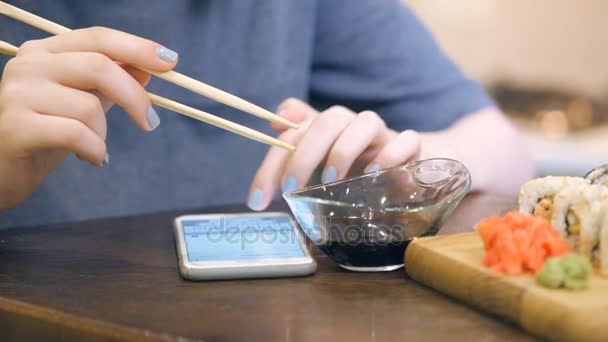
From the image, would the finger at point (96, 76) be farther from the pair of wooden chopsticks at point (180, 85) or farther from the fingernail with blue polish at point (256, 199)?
the fingernail with blue polish at point (256, 199)

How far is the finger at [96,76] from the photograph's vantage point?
2.52 ft

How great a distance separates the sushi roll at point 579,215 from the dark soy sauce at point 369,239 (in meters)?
0.13

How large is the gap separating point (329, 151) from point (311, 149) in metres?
0.04

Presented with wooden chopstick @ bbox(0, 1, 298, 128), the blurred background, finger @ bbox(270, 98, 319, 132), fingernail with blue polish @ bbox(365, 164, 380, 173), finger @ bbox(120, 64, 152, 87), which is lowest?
the blurred background

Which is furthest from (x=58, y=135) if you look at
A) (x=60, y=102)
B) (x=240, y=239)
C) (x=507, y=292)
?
(x=507, y=292)

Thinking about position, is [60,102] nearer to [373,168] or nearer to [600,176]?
[373,168]

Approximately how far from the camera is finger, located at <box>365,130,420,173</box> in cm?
90

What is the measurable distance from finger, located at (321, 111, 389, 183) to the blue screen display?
0.08 meters

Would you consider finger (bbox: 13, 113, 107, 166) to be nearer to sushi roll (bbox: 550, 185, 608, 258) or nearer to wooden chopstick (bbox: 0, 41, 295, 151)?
wooden chopstick (bbox: 0, 41, 295, 151)

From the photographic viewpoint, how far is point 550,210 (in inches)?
29.2

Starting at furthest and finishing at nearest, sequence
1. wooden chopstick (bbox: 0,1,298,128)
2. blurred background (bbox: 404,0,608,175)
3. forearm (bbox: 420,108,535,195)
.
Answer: blurred background (bbox: 404,0,608,175)
forearm (bbox: 420,108,535,195)
wooden chopstick (bbox: 0,1,298,128)

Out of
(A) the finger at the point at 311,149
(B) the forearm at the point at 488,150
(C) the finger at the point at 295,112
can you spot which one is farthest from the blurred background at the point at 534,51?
(A) the finger at the point at 311,149

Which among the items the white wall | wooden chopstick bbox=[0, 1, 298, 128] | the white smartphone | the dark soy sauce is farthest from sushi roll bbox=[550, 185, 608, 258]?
the white wall

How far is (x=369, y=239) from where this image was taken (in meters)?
0.74
